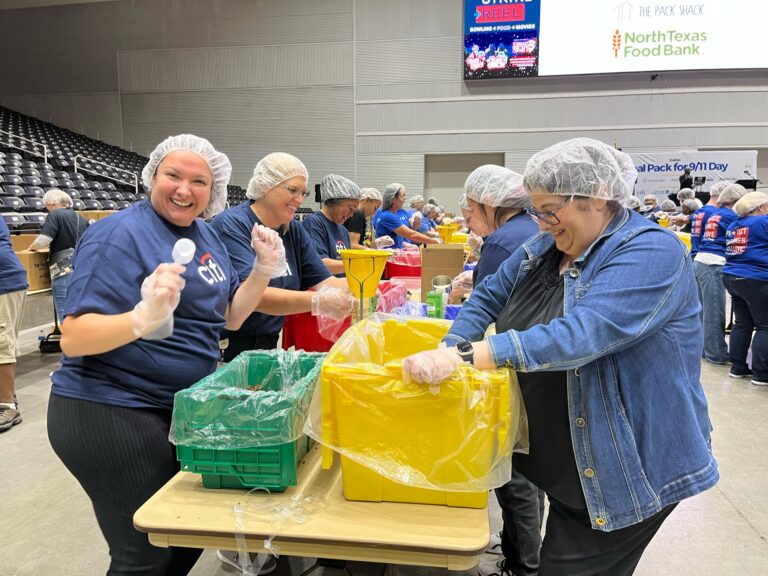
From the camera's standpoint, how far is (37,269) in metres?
4.73

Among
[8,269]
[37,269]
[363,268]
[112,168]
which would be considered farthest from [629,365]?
[112,168]

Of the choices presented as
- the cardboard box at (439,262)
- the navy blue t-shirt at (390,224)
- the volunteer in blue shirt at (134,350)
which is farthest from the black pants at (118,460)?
the navy blue t-shirt at (390,224)

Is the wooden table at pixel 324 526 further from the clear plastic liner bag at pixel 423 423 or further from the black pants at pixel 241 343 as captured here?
the black pants at pixel 241 343

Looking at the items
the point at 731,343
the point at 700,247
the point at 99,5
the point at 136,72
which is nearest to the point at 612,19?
the point at 700,247

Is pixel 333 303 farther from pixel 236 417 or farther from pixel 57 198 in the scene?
pixel 57 198

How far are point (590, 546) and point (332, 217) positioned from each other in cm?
250

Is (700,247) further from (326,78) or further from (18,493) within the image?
(326,78)

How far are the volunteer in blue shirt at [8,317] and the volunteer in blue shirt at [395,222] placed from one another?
336 cm

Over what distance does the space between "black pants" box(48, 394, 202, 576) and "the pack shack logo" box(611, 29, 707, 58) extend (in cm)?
1332

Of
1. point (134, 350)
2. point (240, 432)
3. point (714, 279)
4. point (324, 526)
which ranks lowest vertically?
point (714, 279)

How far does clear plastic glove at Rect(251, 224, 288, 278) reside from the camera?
161cm

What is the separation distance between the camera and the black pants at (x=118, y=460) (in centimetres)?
123

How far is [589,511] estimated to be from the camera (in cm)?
106

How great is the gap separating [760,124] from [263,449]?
14.4m
